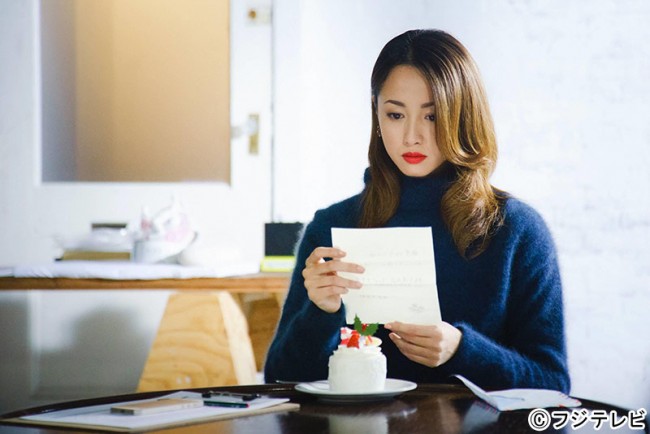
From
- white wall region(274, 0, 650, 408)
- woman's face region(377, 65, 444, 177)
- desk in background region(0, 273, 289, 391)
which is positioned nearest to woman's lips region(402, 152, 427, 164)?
woman's face region(377, 65, 444, 177)

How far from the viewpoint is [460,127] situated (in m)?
1.61

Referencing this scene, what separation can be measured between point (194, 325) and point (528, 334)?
1.09m

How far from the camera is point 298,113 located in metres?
2.87

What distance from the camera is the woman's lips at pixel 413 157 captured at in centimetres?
161

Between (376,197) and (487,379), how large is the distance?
43 centimetres

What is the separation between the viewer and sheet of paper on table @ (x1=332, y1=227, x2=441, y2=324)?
1243 mm

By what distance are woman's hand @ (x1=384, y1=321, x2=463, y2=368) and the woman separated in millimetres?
85

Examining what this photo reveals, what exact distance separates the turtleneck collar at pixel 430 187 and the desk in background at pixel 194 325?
2.47ft

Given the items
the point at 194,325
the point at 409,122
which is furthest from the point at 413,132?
the point at 194,325

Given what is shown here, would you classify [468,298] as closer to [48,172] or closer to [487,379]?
[487,379]

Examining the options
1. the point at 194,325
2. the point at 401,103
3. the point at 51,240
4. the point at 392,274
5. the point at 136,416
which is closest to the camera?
the point at 136,416

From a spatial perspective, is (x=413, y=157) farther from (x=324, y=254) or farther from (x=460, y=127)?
(x=324, y=254)

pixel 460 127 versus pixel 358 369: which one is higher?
pixel 460 127

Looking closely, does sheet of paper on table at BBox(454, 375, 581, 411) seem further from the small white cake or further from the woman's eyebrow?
the woman's eyebrow
